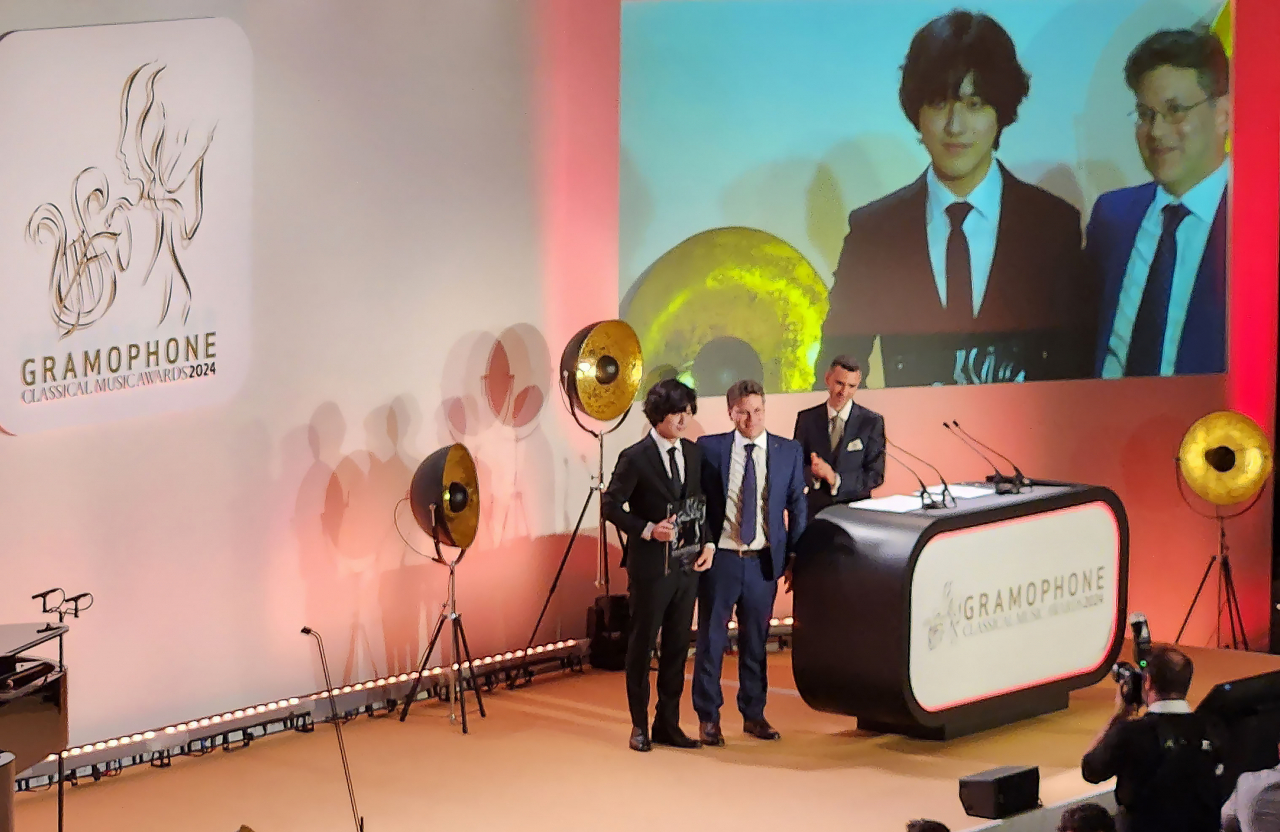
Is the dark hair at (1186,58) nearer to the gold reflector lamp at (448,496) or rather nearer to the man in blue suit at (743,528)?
the man in blue suit at (743,528)

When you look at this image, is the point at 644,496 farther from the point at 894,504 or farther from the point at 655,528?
the point at 894,504

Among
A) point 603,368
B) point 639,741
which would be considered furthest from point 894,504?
point 603,368

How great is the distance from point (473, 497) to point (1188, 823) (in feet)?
12.2

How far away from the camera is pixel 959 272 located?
9.53m

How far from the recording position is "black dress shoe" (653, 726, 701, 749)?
689 cm

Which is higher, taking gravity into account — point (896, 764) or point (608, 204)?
point (608, 204)

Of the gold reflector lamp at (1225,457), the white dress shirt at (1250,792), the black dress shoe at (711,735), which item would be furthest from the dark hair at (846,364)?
the white dress shirt at (1250,792)

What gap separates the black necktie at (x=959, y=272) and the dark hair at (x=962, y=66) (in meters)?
0.46

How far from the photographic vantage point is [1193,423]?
9.77 metres

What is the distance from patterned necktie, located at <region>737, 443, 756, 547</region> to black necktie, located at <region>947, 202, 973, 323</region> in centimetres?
307

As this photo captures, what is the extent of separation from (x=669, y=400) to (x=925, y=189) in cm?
339

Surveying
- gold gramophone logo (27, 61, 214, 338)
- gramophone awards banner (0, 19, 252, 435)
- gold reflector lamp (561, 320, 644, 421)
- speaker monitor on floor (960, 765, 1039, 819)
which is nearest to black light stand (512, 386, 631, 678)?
gold reflector lamp (561, 320, 644, 421)

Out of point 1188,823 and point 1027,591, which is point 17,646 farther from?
point 1027,591

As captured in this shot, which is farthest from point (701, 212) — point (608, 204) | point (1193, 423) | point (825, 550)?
point (1193, 423)
